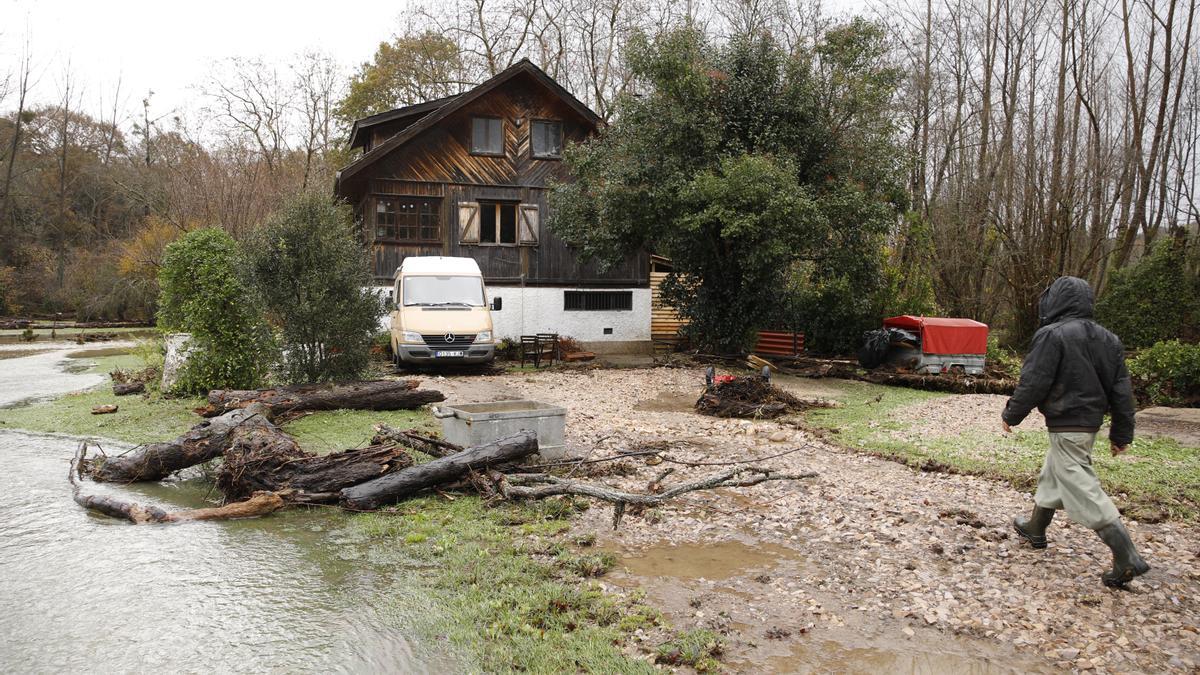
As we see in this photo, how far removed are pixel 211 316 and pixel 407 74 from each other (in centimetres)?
2626

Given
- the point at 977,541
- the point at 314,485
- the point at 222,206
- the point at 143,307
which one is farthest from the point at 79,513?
the point at 143,307

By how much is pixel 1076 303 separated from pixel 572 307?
66.8 ft

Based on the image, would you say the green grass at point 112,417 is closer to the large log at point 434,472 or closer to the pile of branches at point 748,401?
the large log at point 434,472

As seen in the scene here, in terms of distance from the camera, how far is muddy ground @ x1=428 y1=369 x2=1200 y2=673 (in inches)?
173

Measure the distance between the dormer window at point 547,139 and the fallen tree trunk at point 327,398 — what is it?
44.6 ft

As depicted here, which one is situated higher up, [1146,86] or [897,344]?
[1146,86]

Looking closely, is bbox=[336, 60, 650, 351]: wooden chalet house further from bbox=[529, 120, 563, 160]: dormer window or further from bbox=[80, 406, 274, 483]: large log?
bbox=[80, 406, 274, 483]: large log

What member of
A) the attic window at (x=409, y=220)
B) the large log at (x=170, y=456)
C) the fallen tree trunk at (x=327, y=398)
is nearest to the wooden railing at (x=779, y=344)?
the attic window at (x=409, y=220)

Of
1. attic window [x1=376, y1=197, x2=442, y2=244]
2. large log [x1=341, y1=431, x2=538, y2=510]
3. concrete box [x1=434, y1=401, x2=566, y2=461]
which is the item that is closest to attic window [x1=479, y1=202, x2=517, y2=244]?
attic window [x1=376, y1=197, x2=442, y2=244]

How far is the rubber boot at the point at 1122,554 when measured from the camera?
16.3 feet

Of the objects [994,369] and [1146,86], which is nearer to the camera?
[994,369]

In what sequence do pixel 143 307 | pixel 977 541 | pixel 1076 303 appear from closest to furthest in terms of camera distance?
pixel 1076 303 → pixel 977 541 → pixel 143 307

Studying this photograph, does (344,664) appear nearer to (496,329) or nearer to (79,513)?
(79,513)

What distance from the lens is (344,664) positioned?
14.6 feet
